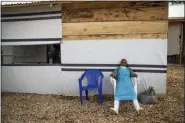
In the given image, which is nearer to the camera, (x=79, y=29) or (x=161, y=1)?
(x=161, y=1)

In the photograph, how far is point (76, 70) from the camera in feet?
29.5

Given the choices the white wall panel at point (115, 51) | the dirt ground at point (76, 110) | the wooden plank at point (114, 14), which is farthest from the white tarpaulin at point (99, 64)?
the wooden plank at point (114, 14)

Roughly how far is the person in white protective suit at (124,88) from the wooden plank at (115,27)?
1.27 metres

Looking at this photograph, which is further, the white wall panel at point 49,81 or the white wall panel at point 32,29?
the white wall panel at point 32,29

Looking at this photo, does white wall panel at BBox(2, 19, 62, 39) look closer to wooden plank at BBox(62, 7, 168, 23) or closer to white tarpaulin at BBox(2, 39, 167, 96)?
wooden plank at BBox(62, 7, 168, 23)

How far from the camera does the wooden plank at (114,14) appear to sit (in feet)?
27.4

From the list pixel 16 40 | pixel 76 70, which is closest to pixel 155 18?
pixel 76 70

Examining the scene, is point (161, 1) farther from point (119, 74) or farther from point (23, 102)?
point (23, 102)

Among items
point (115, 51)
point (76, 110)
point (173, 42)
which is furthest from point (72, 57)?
point (173, 42)

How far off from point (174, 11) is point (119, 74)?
1132cm

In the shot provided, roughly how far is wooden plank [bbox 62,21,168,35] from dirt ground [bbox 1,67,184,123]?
1.90 meters

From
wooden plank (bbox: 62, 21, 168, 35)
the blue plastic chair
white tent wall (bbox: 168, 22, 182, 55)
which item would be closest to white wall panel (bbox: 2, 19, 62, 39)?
wooden plank (bbox: 62, 21, 168, 35)

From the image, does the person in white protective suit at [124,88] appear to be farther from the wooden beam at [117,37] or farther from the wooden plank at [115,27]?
the wooden plank at [115,27]

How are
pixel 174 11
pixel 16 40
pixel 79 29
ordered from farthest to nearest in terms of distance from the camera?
pixel 174 11
pixel 16 40
pixel 79 29
